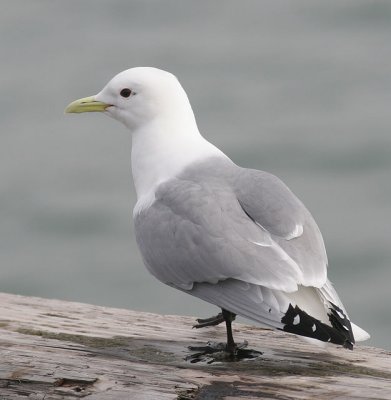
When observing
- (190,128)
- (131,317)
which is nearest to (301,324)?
(131,317)

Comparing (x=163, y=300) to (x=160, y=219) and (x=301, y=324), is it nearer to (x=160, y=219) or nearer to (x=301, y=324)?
(x=160, y=219)

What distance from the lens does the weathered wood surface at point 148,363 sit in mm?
3143

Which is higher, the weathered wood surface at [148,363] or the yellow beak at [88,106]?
the yellow beak at [88,106]

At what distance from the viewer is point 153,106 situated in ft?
14.4

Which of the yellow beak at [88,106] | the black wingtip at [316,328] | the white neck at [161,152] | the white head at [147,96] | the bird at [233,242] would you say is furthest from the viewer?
the yellow beak at [88,106]

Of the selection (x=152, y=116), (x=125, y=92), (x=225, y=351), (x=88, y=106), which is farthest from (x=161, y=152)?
(x=225, y=351)

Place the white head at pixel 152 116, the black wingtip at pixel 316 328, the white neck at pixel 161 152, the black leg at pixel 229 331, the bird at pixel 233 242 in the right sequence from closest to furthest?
the black wingtip at pixel 316 328
the bird at pixel 233 242
the black leg at pixel 229 331
the white neck at pixel 161 152
the white head at pixel 152 116

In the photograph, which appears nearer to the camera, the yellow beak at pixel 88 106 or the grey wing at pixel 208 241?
the grey wing at pixel 208 241

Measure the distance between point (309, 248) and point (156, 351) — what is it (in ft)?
A: 1.81

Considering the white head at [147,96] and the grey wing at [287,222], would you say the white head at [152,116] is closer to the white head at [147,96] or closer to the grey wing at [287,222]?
the white head at [147,96]

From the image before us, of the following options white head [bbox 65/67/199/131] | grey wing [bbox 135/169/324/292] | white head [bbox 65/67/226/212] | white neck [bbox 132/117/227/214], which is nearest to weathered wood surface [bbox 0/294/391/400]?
grey wing [bbox 135/169/324/292]

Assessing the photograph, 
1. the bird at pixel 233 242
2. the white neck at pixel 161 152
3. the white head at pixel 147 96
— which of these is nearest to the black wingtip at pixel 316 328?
the bird at pixel 233 242

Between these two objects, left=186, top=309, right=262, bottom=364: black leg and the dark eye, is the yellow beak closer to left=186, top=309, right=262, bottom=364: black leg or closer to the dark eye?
the dark eye

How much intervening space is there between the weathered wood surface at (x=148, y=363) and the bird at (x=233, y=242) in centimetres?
11
